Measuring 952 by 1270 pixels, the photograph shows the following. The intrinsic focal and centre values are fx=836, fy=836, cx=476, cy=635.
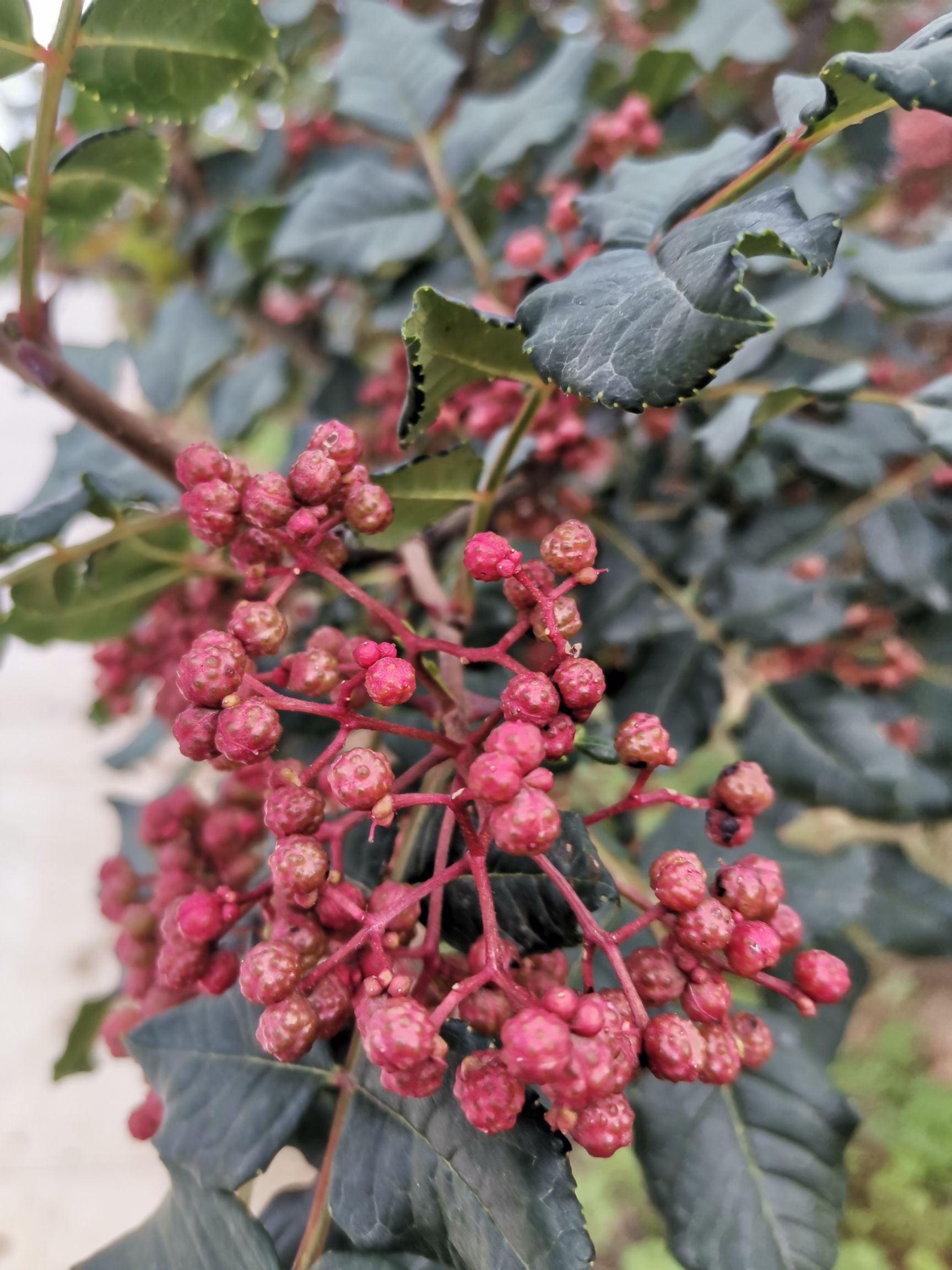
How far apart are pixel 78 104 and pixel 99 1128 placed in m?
1.31

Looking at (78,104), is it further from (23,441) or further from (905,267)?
(23,441)

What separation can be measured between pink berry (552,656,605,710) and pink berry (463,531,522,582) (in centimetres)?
4

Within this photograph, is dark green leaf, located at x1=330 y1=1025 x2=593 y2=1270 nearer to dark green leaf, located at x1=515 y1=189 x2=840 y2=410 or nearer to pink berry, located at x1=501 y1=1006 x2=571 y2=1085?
pink berry, located at x1=501 y1=1006 x2=571 y2=1085

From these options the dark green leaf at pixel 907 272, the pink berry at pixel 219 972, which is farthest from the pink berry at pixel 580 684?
the dark green leaf at pixel 907 272

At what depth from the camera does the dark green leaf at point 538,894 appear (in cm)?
35

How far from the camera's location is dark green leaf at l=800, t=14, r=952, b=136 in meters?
0.27

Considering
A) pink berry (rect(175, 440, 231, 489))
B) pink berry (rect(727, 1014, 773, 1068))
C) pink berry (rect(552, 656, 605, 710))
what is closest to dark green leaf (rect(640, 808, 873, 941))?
pink berry (rect(727, 1014, 773, 1068))

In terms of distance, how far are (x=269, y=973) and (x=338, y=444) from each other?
221 millimetres

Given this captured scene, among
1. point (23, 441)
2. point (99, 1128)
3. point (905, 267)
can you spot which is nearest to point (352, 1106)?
point (905, 267)

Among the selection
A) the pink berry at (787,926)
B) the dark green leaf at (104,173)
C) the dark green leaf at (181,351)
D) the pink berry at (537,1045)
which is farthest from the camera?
the dark green leaf at (181,351)

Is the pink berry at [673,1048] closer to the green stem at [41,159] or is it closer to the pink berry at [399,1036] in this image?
the pink berry at [399,1036]

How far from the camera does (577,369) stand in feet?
1.02

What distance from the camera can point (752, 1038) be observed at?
0.37m

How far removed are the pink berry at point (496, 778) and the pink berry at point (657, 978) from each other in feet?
0.36
